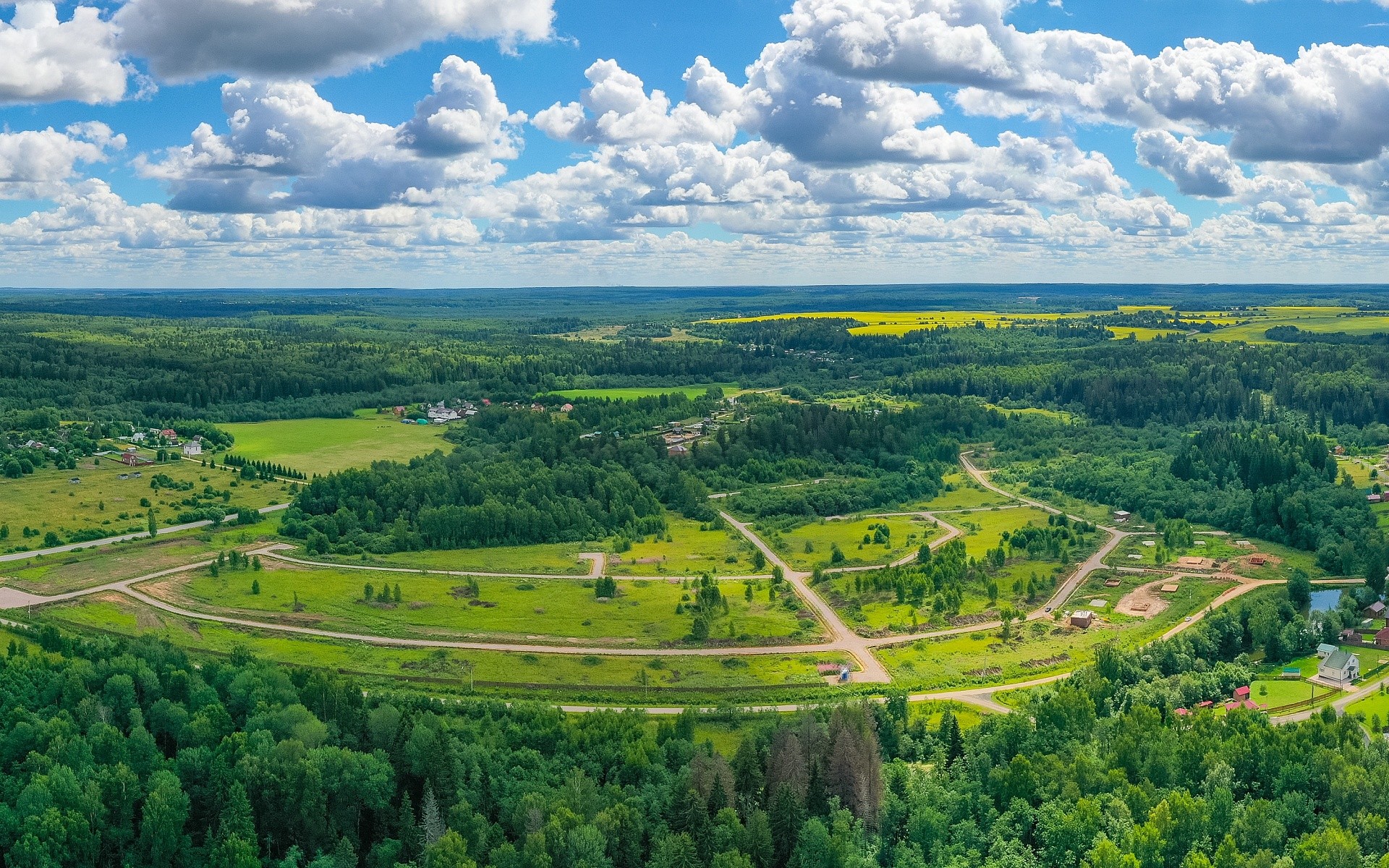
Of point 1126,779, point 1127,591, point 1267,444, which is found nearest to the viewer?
point 1126,779

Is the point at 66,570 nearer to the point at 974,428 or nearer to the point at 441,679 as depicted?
the point at 441,679

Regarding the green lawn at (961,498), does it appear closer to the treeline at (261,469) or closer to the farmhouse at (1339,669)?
the farmhouse at (1339,669)

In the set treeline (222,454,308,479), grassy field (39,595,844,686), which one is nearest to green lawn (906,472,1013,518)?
grassy field (39,595,844,686)

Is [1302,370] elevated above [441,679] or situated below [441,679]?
above

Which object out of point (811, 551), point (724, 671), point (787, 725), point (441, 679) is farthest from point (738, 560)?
point (787, 725)

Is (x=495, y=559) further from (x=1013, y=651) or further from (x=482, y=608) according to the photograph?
(x=1013, y=651)

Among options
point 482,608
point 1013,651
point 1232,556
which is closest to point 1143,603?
point 1013,651

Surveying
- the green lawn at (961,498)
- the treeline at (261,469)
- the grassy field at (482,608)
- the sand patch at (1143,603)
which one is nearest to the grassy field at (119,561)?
the grassy field at (482,608)
